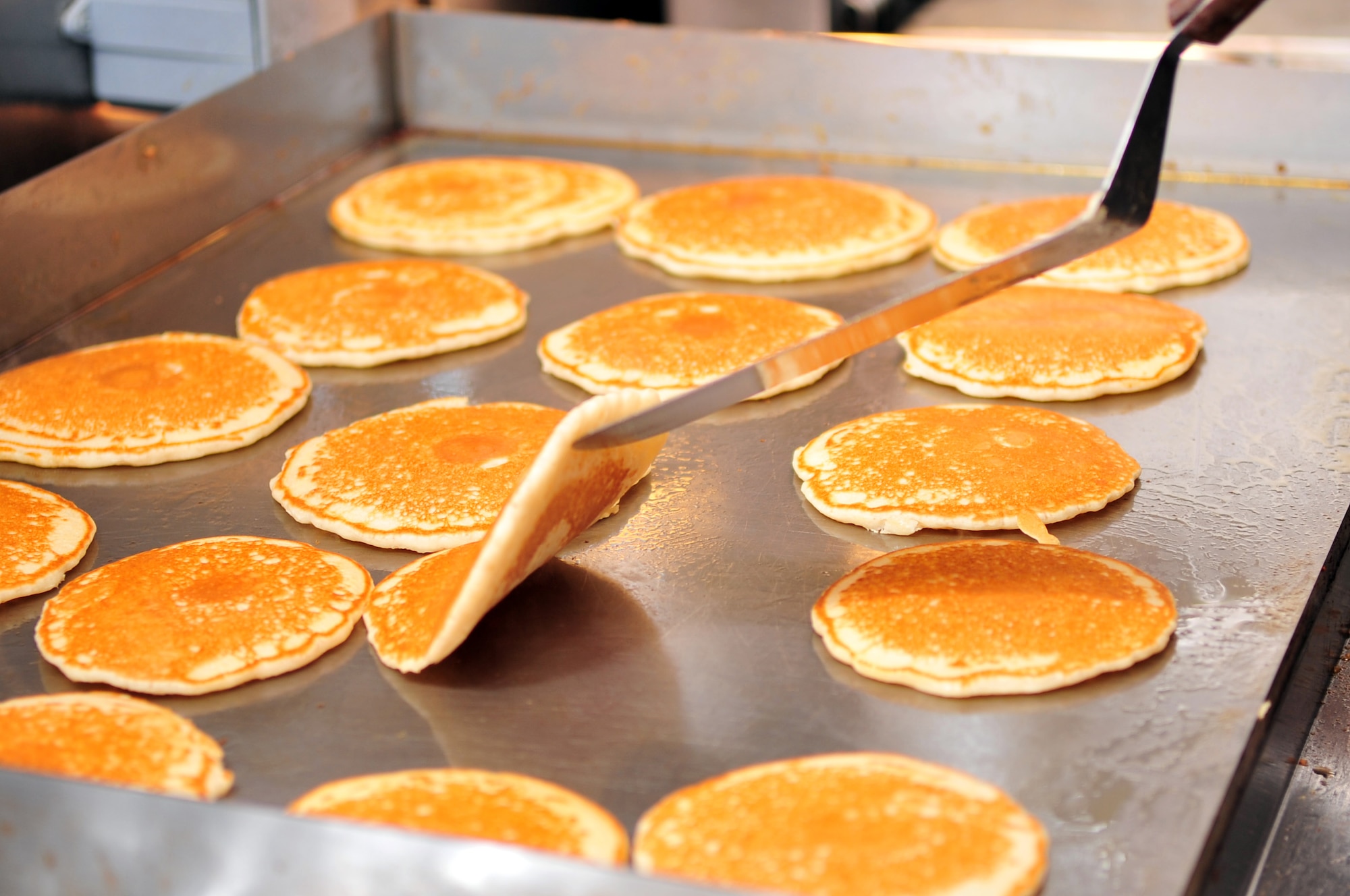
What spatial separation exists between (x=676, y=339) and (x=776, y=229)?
56 cm

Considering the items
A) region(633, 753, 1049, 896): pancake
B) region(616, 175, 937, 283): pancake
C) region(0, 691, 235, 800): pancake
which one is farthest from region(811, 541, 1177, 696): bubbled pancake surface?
region(616, 175, 937, 283): pancake

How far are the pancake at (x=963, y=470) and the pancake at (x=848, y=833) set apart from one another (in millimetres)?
576

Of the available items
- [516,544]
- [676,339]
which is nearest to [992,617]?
[516,544]

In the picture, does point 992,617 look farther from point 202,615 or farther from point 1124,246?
point 1124,246

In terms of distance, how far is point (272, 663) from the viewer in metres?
1.72

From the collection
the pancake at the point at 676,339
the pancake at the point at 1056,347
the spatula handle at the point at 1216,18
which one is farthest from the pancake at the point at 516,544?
the spatula handle at the point at 1216,18

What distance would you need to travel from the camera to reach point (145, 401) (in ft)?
7.84

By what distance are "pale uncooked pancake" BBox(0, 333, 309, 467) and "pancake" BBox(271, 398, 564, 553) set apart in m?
0.15

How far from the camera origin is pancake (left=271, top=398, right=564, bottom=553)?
6.68ft

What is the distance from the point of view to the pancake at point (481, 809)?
139 centimetres

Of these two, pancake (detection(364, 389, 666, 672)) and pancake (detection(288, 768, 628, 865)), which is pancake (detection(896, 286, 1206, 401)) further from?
pancake (detection(288, 768, 628, 865))

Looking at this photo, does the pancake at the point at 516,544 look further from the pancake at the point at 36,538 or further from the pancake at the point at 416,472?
the pancake at the point at 36,538

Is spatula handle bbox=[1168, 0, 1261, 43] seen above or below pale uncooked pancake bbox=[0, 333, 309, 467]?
above

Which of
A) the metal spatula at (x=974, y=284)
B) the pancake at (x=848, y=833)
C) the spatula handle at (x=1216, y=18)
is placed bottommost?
the pancake at (x=848, y=833)
